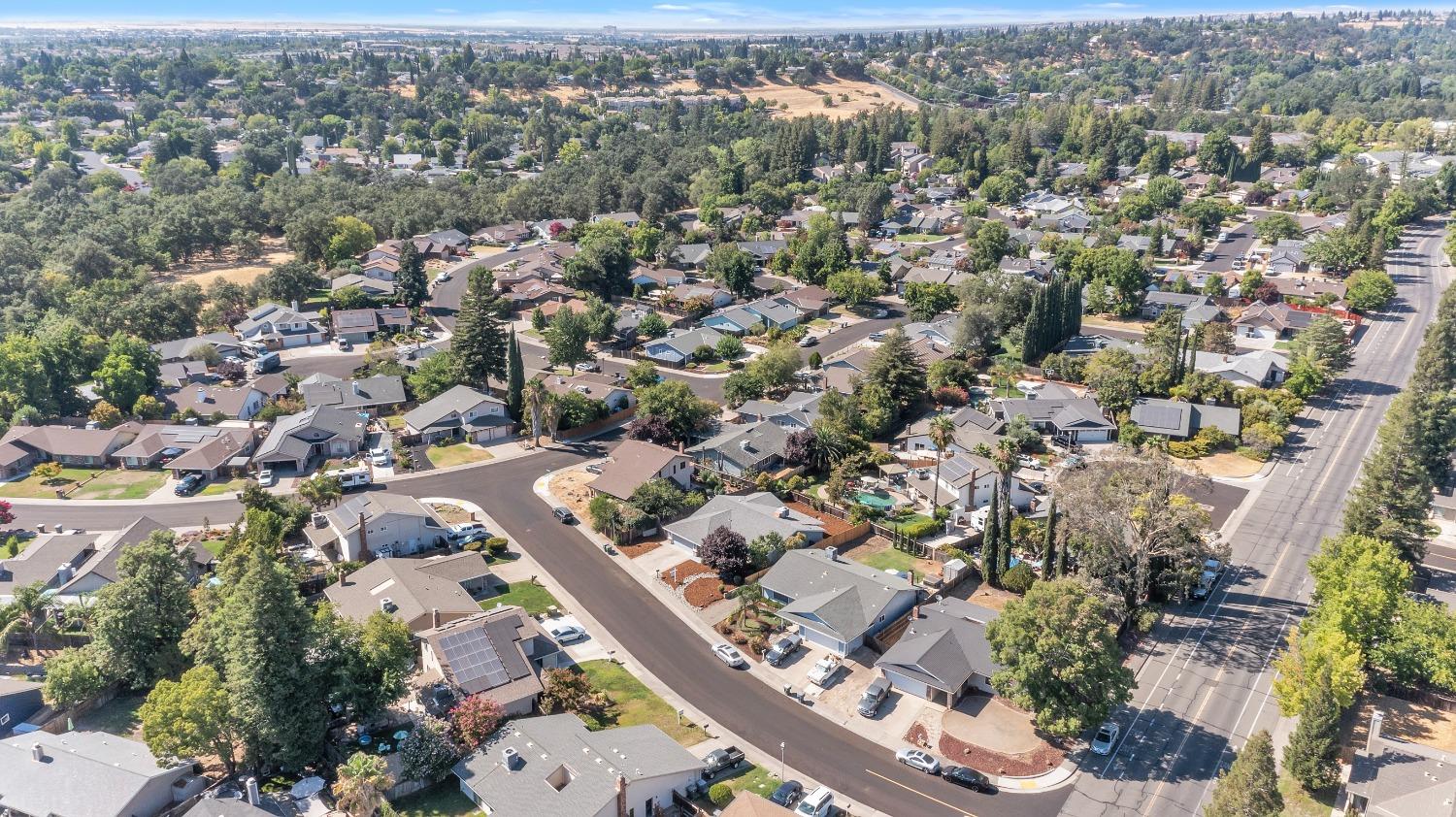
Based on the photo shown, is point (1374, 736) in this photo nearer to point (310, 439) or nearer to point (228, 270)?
point (310, 439)

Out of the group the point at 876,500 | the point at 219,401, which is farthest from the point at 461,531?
the point at 219,401

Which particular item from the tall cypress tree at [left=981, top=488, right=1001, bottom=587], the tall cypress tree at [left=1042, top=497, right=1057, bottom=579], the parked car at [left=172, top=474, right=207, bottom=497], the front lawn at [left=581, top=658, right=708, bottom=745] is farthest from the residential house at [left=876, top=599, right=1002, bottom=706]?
the parked car at [left=172, top=474, right=207, bottom=497]

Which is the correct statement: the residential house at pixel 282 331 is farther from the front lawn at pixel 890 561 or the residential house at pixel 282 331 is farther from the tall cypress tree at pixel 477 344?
the front lawn at pixel 890 561

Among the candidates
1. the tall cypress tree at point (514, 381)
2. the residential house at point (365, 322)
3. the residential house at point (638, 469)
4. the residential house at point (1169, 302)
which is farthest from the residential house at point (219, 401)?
the residential house at point (1169, 302)

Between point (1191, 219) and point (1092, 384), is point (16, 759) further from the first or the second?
point (1191, 219)

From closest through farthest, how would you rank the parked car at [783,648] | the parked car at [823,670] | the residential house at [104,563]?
the parked car at [823,670], the parked car at [783,648], the residential house at [104,563]

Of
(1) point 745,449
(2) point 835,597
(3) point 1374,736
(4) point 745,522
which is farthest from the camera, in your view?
(1) point 745,449
